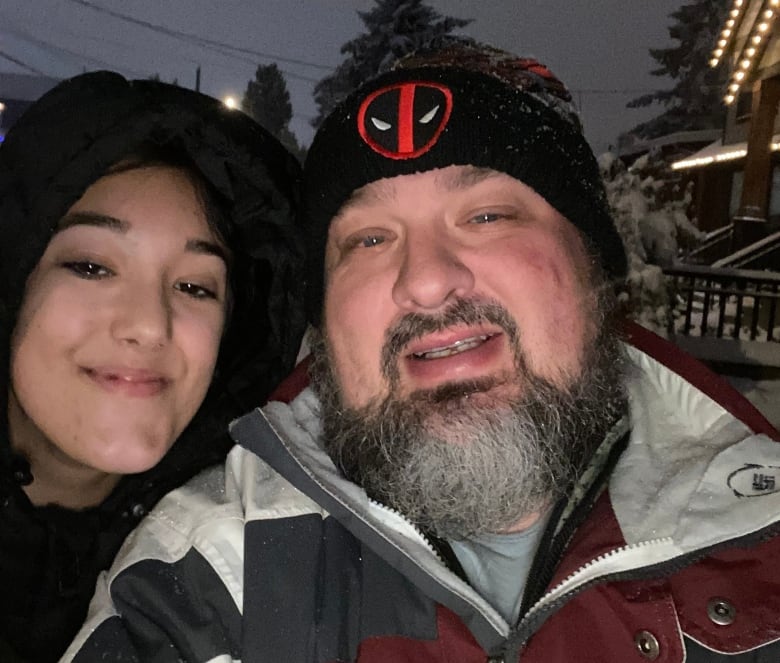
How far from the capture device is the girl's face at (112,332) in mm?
1824

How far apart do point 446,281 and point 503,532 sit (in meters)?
0.72

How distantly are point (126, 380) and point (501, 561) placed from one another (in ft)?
3.84

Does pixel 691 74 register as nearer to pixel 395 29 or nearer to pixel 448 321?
pixel 395 29

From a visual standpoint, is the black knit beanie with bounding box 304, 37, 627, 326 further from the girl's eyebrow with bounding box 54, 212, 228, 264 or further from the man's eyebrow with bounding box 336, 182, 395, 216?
the girl's eyebrow with bounding box 54, 212, 228, 264

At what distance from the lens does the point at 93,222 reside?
1.89 meters

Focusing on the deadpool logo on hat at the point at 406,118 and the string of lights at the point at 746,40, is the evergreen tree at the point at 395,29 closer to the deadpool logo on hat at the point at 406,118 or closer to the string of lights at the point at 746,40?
the string of lights at the point at 746,40

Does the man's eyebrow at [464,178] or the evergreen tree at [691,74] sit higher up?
the evergreen tree at [691,74]

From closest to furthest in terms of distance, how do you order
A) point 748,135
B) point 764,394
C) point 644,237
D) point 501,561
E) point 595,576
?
point 595,576 < point 501,561 < point 764,394 < point 644,237 < point 748,135

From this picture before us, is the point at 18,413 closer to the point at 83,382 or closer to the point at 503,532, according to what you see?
the point at 83,382

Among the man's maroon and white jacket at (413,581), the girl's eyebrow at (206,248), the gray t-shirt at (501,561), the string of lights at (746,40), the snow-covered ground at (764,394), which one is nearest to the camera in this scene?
the man's maroon and white jacket at (413,581)

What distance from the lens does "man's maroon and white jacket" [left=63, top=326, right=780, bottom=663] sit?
4.58 feet

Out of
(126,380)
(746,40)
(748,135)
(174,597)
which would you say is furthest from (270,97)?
(174,597)

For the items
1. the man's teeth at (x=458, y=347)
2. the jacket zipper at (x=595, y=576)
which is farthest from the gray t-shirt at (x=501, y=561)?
the man's teeth at (x=458, y=347)

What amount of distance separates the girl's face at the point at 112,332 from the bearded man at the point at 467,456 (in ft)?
A: 0.94
